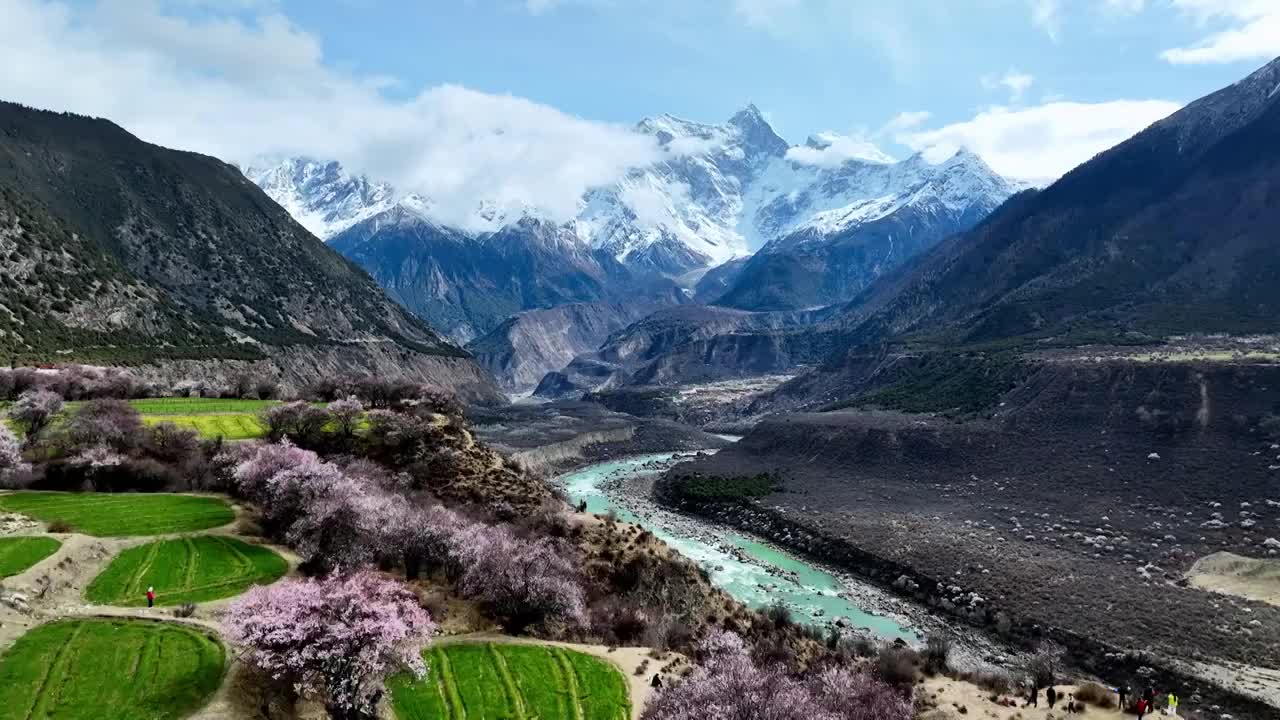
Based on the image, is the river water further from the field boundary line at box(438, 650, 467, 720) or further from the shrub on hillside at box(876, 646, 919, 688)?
the field boundary line at box(438, 650, 467, 720)

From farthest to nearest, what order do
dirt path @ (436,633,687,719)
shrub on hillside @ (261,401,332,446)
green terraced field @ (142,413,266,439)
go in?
1. green terraced field @ (142,413,266,439)
2. shrub on hillside @ (261,401,332,446)
3. dirt path @ (436,633,687,719)

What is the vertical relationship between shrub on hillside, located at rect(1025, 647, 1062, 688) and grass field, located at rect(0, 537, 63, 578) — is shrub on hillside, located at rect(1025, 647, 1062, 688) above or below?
below

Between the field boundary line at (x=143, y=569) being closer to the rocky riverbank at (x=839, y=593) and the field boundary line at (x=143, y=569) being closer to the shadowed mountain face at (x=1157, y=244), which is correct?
the rocky riverbank at (x=839, y=593)

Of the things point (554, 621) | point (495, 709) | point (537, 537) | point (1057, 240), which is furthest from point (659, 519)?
point (1057, 240)

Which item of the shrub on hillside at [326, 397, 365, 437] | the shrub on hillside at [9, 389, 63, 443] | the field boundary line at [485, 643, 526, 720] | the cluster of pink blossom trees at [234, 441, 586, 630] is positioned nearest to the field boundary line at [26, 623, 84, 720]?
the cluster of pink blossom trees at [234, 441, 586, 630]

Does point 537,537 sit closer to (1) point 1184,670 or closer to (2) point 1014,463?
(1) point 1184,670

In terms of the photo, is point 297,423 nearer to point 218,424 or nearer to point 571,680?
point 218,424

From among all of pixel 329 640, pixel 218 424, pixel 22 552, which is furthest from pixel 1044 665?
pixel 218 424
